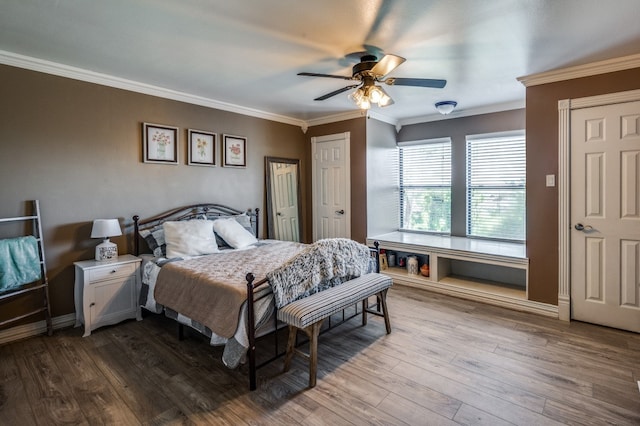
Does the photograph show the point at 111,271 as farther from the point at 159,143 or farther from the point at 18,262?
the point at 159,143

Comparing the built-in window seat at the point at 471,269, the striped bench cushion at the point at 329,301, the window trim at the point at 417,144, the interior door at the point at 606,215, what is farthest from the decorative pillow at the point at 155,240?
the interior door at the point at 606,215

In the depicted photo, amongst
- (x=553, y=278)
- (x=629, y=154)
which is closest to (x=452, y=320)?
(x=553, y=278)

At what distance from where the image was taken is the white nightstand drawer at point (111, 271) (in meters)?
3.04

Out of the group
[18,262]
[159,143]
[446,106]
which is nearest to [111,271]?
[18,262]

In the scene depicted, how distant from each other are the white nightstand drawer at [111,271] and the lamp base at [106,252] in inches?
5.0

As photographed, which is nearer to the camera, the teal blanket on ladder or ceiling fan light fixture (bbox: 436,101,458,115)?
the teal blanket on ladder

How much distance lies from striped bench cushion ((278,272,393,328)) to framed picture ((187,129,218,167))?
2558mm

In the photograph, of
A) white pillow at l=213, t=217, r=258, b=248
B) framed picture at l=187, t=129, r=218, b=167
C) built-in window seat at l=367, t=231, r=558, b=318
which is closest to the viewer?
built-in window seat at l=367, t=231, r=558, b=318

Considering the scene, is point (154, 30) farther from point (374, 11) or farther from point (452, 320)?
point (452, 320)

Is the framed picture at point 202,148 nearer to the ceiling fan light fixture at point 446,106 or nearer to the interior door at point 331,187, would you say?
the interior door at point 331,187

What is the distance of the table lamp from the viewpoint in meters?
3.13

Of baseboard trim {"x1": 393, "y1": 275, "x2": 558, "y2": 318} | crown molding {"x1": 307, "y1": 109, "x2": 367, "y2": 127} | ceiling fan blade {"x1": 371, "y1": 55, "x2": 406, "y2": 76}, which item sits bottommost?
baseboard trim {"x1": 393, "y1": 275, "x2": 558, "y2": 318}

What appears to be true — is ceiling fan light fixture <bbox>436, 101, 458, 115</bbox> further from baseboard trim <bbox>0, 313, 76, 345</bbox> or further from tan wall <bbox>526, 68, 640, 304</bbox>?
→ baseboard trim <bbox>0, 313, 76, 345</bbox>

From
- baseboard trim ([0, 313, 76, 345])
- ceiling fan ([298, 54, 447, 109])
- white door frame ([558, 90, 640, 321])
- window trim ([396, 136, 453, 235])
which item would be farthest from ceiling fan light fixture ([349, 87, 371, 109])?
baseboard trim ([0, 313, 76, 345])
